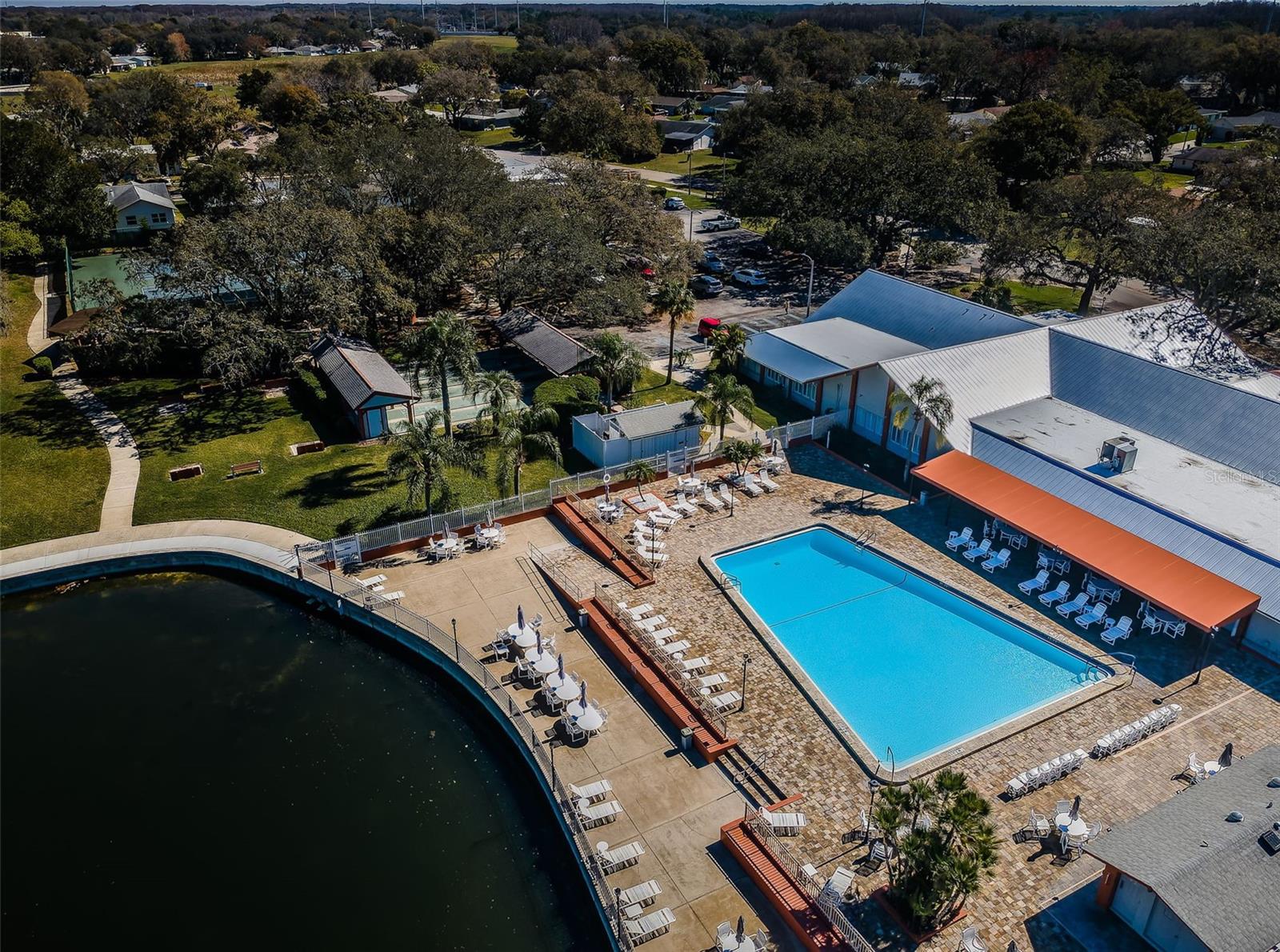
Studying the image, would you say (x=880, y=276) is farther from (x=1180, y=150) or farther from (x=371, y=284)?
(x=1180, y=150)

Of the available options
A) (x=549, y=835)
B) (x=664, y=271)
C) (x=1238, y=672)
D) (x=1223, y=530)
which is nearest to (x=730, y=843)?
(x=549, y=835)

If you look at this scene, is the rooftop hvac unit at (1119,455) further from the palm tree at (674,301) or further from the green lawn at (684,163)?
the green lawn at (684,163)

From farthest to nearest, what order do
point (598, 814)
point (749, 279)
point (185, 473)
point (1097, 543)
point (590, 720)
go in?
point (749, 279) → point (185, 473) → point (1097, 543) → point (590, 720) → point (598, 814)

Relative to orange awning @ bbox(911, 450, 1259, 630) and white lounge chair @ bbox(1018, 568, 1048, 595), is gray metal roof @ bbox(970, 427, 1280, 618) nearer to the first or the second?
orange awning @ bbox(911, 450, 1259, 630)

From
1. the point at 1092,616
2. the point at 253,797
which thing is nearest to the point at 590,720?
the point at 253,797

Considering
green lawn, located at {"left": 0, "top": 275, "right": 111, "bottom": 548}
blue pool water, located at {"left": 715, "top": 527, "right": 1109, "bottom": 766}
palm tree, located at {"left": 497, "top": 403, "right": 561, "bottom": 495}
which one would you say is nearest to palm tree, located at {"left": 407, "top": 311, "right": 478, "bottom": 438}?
palm tree, located at {"left": 497, "top": 403, "right": 561, "bottom": 495}

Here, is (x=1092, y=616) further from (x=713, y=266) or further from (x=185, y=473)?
(x=713, y=266)

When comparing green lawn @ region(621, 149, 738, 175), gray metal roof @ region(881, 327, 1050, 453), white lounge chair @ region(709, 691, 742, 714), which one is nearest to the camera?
white lounge chair @ region(709, 691, 742, 714)
